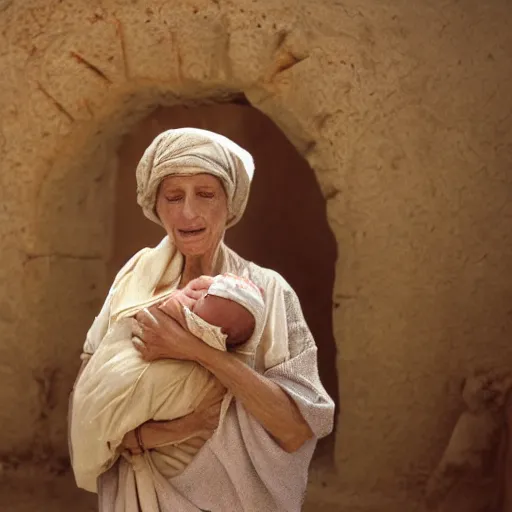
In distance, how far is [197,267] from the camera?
1965mm

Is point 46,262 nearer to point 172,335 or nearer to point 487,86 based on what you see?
point 172,335

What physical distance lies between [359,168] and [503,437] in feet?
3.51

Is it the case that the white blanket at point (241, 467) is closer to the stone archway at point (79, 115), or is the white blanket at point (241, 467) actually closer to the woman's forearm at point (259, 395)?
the woman's forearm at point (259, 395)

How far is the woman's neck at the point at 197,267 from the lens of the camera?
1.95 meters

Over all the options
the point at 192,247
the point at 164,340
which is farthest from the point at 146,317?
the point at 192,247

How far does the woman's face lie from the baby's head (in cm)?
19

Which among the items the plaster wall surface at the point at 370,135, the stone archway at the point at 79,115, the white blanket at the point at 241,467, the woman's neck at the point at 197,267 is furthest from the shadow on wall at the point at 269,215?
the white blanket at the point at 241,467

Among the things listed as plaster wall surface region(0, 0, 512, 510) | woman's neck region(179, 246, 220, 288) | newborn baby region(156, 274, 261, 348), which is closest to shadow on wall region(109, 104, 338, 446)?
plaster wall surface region(0, 0, 512, 510)

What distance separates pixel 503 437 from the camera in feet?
9.23

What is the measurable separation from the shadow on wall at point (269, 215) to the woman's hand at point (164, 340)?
1.60 m

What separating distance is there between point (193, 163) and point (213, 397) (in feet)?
1.74

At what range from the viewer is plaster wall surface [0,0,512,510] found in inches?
112

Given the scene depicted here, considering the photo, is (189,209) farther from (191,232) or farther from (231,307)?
(231,307)

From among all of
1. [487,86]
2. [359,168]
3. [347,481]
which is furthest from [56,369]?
[487,86]
